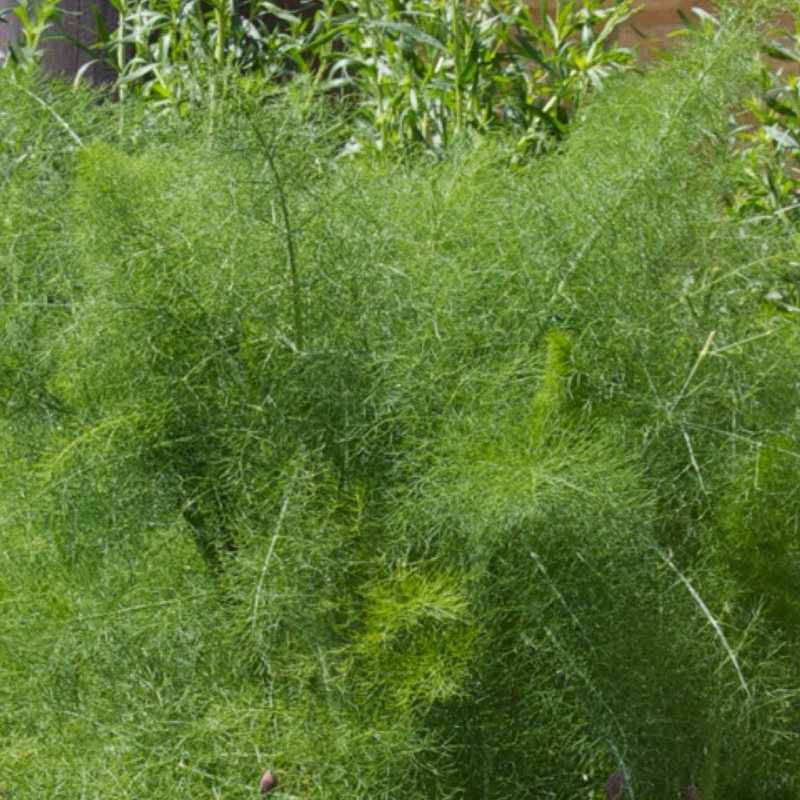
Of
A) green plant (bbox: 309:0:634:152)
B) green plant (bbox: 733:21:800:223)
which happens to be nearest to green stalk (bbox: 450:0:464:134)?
green plant (bbox: 309:0:634:152)

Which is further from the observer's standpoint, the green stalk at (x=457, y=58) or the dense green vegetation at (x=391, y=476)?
the green stalk at (x=457, y=58)

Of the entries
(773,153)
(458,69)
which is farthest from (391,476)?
(773,153)

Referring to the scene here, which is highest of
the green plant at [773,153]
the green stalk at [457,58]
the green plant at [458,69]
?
the green stalk at [457,58]

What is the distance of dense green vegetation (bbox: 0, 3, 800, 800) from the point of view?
1426 mm

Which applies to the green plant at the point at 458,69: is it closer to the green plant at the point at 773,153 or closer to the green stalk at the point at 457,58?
the green stalk at the point at 457,58

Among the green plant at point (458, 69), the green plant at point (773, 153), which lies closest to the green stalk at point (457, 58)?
the green plant at point (458, 69)

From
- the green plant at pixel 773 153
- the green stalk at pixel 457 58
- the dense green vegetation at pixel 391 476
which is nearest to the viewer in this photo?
the dense green vegetation at pixel 391 476

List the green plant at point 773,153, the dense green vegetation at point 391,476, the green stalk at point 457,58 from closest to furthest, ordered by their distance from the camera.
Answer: the dense green vegetation at point 391,476 < the green stalk at point 457,58 < the green plant at point 773,153

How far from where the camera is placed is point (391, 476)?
154 cm

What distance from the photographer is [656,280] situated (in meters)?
1.68

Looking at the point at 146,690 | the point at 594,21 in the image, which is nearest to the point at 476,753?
the point at 146,690

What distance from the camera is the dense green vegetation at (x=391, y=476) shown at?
1.43 meters

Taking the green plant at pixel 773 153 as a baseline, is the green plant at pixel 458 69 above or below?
above

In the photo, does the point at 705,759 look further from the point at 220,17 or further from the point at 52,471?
the point at 220,17
